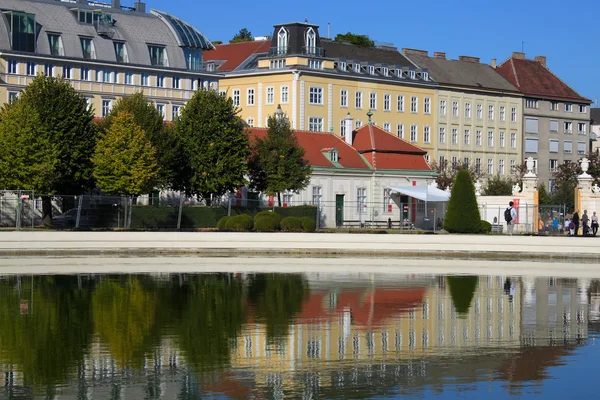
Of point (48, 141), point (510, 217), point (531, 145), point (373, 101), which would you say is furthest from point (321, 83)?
point (48, 141)

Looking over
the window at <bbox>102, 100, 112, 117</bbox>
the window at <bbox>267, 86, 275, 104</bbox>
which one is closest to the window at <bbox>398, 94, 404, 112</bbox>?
the window at <bbox>267, 86, 275, 104</bbox>

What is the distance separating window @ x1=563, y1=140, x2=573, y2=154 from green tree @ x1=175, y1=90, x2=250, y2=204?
7447 cm

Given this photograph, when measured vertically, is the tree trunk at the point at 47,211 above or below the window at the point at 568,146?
below

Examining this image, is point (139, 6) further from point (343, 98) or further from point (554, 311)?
point (554, 311)

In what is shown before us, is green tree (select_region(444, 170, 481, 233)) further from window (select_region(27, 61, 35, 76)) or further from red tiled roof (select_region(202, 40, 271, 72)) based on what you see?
red tiled roof (select_region(202, 40, 271, 72))

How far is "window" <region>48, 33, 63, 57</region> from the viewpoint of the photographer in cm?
9631

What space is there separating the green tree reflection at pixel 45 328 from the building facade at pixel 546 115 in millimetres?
105884

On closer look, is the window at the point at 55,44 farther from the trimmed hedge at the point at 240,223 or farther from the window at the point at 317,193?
the trimmed hedge at the point at 240,223

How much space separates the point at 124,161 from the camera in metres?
68.8

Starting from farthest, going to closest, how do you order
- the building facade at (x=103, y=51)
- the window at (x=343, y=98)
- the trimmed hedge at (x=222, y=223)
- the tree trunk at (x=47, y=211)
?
the window at (x=343, y=98) → the building facade at (x=103, y=51) → the trimmed hedge at (x=222, y=223) → the tree trunk at (x=47, y=211)

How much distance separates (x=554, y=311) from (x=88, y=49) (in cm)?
7264

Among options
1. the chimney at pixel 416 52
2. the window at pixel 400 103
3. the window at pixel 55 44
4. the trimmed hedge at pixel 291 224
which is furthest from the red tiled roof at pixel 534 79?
the trimmed hedge at pixel 291 224

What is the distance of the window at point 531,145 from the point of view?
457 feet

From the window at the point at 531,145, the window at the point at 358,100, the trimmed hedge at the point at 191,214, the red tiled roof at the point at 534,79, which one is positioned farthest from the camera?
the window at the point at 531,145
